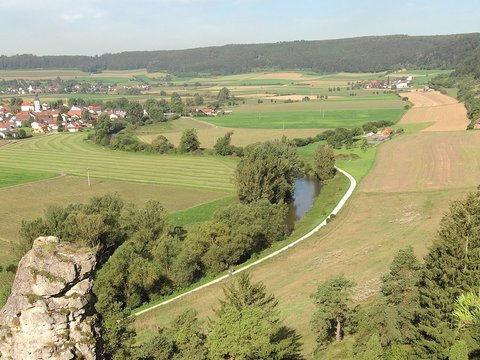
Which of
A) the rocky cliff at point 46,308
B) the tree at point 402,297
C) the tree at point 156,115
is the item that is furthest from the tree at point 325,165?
the tree at point 156,115

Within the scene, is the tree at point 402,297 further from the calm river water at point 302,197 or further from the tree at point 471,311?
the calm river water at point 302,197

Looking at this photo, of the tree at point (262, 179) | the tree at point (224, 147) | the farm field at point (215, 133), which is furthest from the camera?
the farm field at point (215, 133)

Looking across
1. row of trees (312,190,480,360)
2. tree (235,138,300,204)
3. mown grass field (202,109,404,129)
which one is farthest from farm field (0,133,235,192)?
row of trees (312,190,480,360)

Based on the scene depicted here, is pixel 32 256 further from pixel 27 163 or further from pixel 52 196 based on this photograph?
pixel 27 163

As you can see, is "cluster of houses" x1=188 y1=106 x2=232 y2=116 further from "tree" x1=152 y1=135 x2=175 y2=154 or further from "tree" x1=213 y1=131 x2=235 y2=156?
"tree" x1=213 y1=131 x2=235 y2=156

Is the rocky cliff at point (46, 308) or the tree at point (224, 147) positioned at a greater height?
the rocky cliff at point (46, 308)

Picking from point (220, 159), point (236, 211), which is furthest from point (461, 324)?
point (220, 159)

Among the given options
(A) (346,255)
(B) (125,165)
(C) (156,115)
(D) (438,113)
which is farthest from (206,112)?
(A) (346,255)
